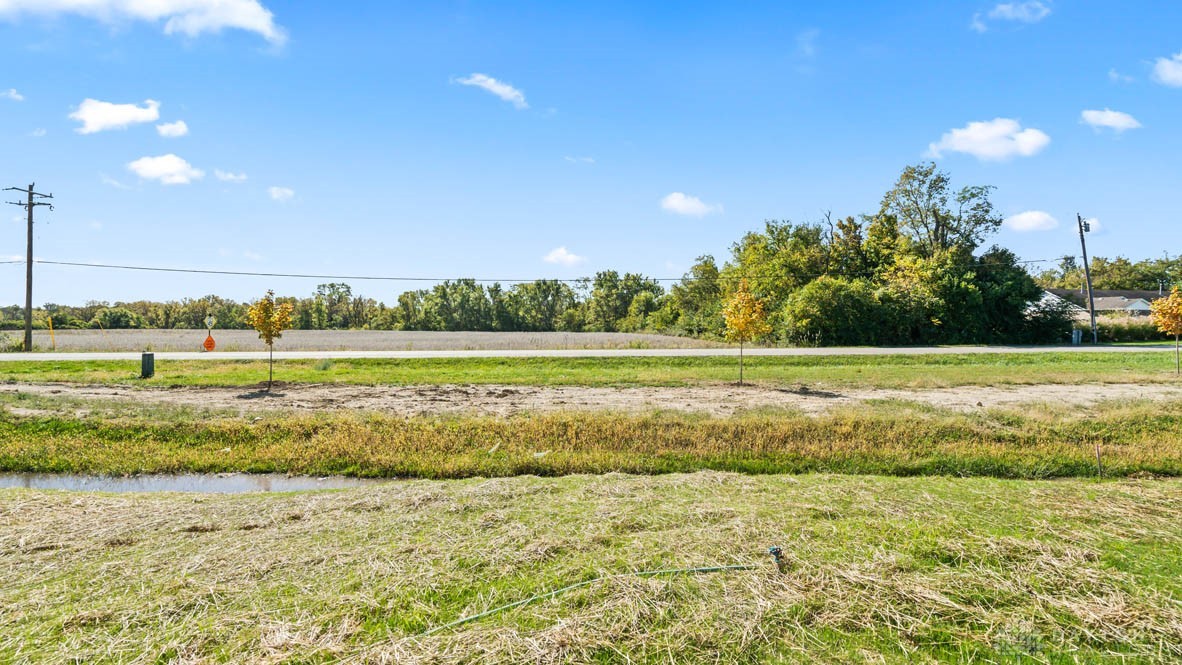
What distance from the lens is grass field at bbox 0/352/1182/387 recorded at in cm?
2027

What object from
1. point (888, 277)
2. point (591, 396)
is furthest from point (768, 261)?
point (591, 396)

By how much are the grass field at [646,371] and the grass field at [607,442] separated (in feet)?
20.3

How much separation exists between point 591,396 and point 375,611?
13.3 meters

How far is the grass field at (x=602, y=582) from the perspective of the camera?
344 cm

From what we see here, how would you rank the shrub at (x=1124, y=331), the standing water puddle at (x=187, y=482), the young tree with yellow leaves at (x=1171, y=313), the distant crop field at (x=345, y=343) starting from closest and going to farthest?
1. the standing water puddle at (x=187, y=482)
2. the young tree with yellow leaves at (x=1171, y=313)
3. the distant crop field at (x=345, y=343)
4. the shrub at (x=1124, y=331)

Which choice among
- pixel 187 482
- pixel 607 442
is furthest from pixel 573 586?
pixel 187 482

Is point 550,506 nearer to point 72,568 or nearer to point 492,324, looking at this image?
point 72,568

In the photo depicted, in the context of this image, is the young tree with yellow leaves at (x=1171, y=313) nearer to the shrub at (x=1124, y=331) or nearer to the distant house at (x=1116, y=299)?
the shrub at (x=1124, y=331)

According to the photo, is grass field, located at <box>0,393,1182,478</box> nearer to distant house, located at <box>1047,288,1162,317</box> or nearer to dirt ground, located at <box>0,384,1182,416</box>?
dirt ground, located at <box>0,384,1182,416</box>

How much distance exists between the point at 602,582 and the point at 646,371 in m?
19.8

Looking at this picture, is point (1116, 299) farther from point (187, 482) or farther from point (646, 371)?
point (187, 482)

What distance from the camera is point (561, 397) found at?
16859 mm

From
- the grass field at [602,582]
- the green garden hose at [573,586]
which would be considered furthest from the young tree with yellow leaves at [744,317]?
the green garden hose at [573,586]

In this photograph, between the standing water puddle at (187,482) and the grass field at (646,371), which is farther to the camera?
the grass field at (646,371)
